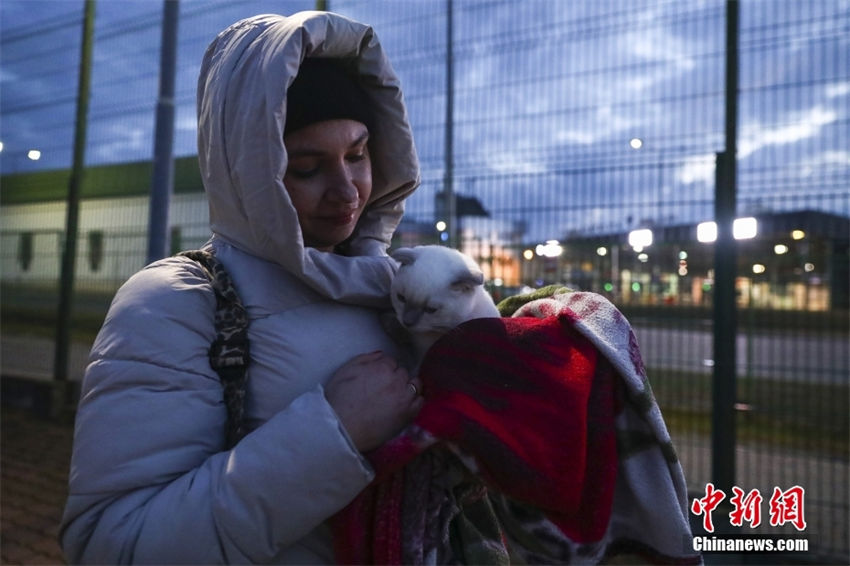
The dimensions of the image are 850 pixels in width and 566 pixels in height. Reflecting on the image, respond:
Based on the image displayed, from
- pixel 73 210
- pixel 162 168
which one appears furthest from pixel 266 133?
pixel 73 210

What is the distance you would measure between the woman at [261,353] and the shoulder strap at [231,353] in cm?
2

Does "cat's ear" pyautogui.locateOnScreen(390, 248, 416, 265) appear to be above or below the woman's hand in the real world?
above

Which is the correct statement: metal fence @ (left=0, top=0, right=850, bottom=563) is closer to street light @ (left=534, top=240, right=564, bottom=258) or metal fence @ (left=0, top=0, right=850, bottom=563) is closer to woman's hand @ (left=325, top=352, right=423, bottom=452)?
street light @ (left=534, top=240, right=564, bottom=258)

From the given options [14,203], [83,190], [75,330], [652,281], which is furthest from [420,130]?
[14,203]

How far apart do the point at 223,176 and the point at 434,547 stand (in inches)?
34.9

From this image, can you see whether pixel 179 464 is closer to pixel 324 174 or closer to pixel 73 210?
pixel 324 174

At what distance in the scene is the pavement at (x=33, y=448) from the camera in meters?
4.07

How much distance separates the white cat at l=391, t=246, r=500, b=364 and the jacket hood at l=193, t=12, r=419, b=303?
240mm

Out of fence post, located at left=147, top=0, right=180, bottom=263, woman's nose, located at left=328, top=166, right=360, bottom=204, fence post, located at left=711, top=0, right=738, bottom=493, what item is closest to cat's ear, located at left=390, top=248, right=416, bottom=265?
woman's nose, located at left=328, top=166, right=360, bottom=204

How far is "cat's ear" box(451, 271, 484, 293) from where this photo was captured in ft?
7.48

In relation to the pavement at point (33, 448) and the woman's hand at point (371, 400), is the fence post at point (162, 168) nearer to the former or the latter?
the pavement at point (33, 448)

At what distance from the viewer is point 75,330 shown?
7.47 meters
